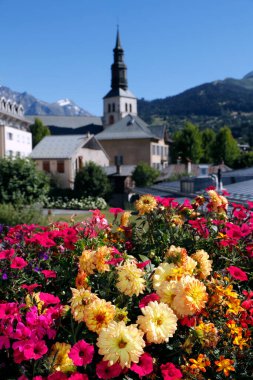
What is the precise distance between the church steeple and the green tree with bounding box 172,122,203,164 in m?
24.2

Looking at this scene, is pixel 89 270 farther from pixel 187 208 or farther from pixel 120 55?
pixel 120 55

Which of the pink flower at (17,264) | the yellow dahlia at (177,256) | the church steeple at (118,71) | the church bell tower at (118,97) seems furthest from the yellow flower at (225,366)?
the church steeple at (118,71)

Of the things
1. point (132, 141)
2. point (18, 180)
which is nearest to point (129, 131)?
point (132, 141)

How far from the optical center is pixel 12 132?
151 ft

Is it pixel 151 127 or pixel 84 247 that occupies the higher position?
pixel 151 127

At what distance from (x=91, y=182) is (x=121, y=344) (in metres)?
40.1

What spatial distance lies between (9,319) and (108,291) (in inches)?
24.3

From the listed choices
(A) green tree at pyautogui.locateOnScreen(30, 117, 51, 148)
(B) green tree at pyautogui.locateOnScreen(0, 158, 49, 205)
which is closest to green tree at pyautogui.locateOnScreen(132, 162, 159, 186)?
(B) green tree at pyautogui.locateOnScreen(0, 158, 49, 205)

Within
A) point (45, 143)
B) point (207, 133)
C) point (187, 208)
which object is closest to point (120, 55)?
point (207, 133)

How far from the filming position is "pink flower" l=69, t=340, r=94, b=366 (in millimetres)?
1990

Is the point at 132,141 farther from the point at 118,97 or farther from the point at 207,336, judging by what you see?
the point at 207,336

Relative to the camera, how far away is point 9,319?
2.31 m

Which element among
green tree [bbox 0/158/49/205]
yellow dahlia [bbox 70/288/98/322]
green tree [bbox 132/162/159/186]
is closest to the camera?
yellow dahlia [bbox 70/288/98/322]

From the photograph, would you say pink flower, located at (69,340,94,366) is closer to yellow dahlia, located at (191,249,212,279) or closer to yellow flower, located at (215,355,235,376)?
yellow flower, located at (215,355,235,376)
